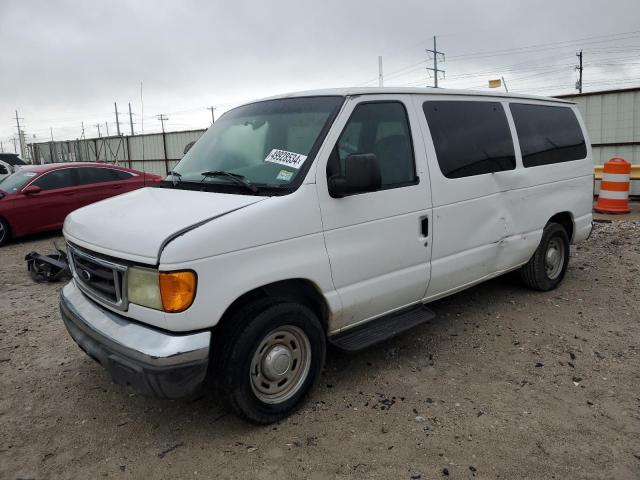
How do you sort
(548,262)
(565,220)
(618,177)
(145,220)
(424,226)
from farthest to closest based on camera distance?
1. (618,177)
2. (565,220)
3. (548,262)
4. (424,226)
5. (145,220)

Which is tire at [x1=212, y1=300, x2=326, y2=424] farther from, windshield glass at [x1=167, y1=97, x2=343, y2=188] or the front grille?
windshield glass at [x1=167, y1=97, x2=343, y2=188]

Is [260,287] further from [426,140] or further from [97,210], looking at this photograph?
[426,140]

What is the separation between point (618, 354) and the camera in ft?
13.6

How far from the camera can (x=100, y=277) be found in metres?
3.09

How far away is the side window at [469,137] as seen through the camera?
402 cm

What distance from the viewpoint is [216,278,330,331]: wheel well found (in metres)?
3.01

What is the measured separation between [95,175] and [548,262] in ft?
29.7

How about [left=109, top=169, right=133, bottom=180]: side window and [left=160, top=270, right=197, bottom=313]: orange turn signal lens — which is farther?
[left=109, top=169, right=133, bottom=180]: side window

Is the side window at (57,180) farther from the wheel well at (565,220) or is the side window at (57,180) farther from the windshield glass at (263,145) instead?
the wheel well at (565,220)

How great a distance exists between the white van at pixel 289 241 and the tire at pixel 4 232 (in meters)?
7.11

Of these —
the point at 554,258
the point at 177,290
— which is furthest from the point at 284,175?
the point at 554,258

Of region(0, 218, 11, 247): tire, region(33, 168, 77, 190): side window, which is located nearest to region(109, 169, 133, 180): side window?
region(33, 168, 77, 190): side window

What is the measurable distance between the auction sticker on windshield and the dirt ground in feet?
5.35

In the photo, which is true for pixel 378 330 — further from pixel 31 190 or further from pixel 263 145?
pixel 31 190
